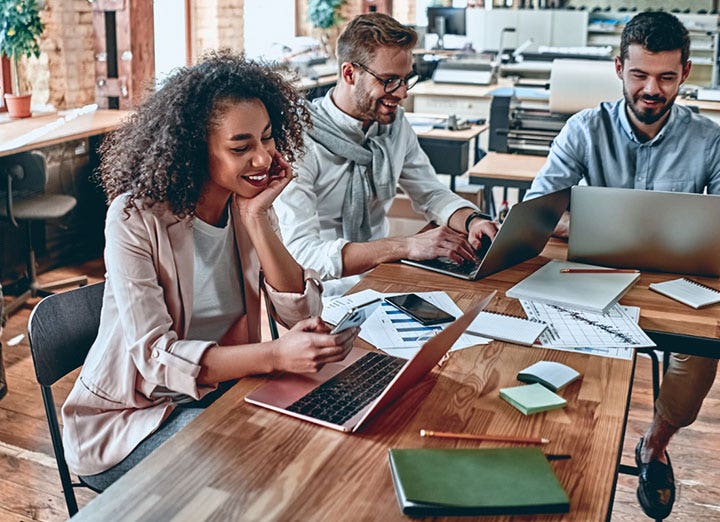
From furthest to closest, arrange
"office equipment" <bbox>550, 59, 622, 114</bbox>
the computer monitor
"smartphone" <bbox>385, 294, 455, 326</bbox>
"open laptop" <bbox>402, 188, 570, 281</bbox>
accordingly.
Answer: the computer monitor, "office equipment" <bbox>550, 59, 622, 114</bbox>, "open laptop" <bbox>402, 188, 570, 281</bbox>, "smartphone" <bbox>385, 294, 455, 326</bbox>

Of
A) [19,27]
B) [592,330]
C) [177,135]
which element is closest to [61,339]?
[177,135]

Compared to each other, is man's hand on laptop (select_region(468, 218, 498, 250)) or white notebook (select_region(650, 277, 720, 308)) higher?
man's hand on laptop (select_region(468, 218, 498, 250))

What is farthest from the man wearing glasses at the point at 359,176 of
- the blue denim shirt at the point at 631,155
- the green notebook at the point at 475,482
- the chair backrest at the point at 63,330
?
the green notebook at the point at 475,482

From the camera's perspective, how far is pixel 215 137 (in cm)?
170

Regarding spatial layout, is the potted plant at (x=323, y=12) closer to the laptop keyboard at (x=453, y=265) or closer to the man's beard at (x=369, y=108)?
the man's beard at (x=369, y=108)

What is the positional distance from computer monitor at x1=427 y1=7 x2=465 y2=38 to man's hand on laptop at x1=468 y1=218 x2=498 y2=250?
5013 mm

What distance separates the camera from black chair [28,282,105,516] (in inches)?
63.0

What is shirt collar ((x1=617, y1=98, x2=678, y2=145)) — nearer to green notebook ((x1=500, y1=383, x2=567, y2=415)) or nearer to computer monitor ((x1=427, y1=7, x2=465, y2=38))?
green notebook ((x1=500, y1=383, x2=567, y2=415))

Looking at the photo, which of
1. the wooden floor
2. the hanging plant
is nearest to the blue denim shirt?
the wooden floor

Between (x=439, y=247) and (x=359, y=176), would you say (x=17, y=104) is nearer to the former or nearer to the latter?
(x=359, y=176)

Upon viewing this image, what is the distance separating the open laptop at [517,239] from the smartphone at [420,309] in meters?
0.24

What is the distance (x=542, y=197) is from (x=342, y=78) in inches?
29.2

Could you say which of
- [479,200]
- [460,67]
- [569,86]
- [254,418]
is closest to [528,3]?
[460,67]

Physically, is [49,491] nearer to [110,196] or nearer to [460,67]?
[110,196]
